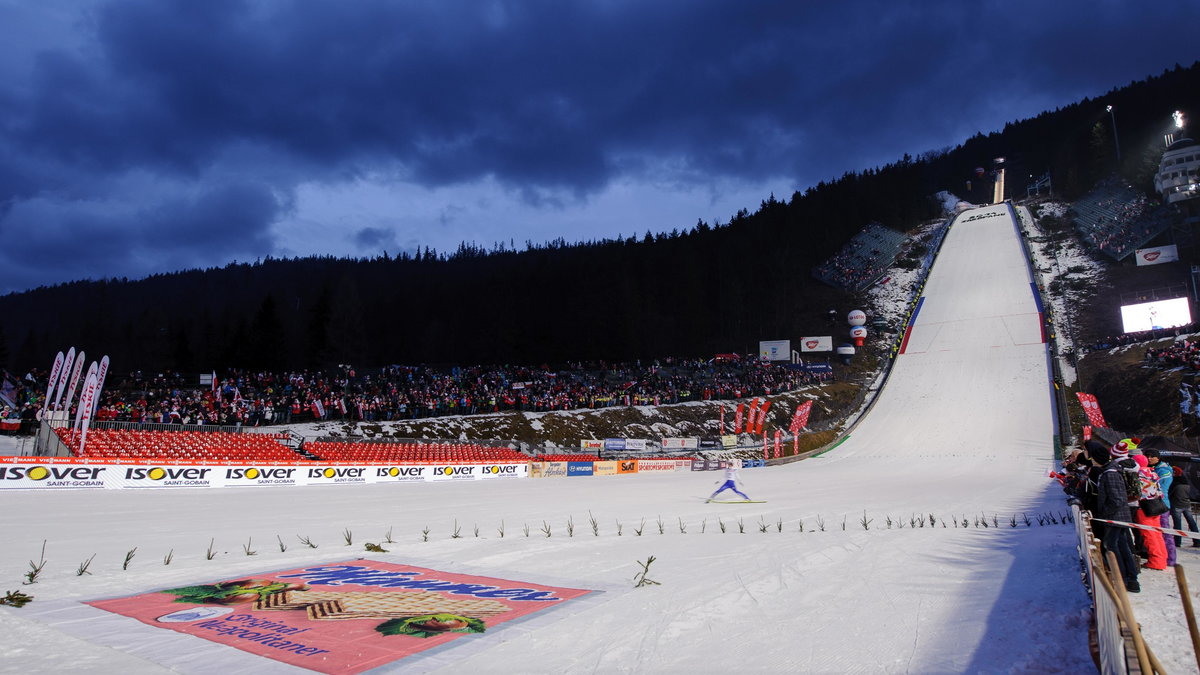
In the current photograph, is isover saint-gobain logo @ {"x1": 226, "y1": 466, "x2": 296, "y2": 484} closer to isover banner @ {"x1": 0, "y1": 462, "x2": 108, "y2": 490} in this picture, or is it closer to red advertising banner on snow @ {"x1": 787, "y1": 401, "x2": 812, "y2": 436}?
isover banner @ {"x1": 0, "y1": 462, "x2": 108, "y2": 490}

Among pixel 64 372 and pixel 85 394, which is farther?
pixel 64 372

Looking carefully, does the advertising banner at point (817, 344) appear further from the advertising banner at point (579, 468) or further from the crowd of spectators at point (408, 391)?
the advertising banner at point (579, 468)

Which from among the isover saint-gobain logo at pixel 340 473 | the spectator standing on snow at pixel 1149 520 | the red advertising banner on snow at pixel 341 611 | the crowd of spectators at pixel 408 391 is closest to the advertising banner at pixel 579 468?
the crowd of spectators at pixel 408 391

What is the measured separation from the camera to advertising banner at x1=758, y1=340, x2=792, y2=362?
218 feet

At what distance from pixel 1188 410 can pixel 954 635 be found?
1071 inches

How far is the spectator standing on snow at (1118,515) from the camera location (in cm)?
742

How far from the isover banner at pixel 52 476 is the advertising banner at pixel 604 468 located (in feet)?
70.9

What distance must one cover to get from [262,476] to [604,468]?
1766 cm

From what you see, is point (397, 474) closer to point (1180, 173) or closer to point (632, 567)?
point (632, 567)

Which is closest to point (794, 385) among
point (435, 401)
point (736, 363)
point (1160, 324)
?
point (736, 363)

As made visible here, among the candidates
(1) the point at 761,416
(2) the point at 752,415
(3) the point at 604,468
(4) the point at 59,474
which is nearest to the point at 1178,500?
(3) the point at 604,468

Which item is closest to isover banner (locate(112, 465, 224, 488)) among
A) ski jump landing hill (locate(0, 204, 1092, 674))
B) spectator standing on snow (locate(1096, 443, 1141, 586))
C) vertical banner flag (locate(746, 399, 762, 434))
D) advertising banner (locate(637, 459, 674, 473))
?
ski jump landing hill (locate(0, 204, 1092, 674))

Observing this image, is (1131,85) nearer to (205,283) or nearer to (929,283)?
(929,283)

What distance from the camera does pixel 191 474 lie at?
2164cm
